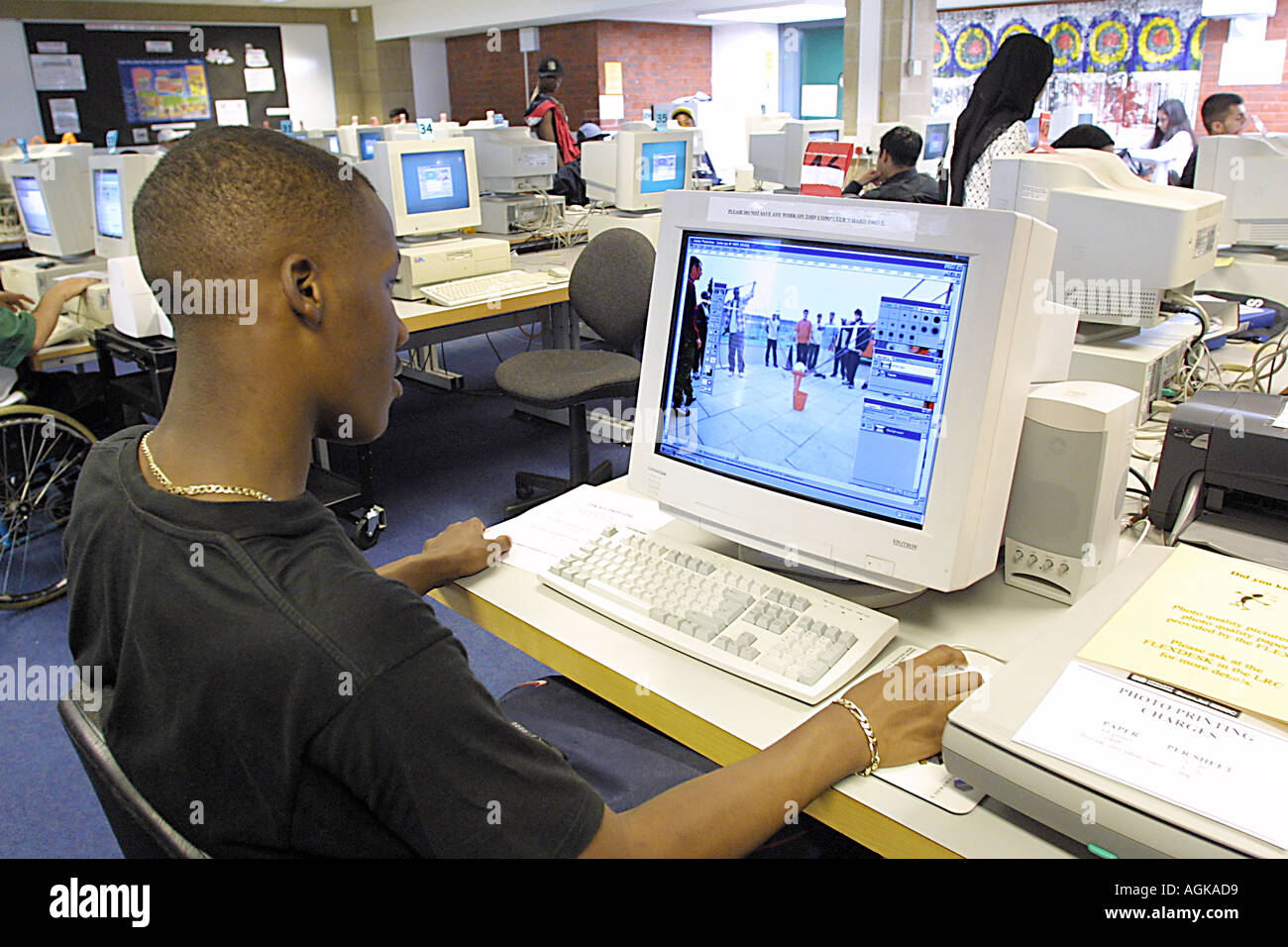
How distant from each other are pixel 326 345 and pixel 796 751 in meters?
0.53

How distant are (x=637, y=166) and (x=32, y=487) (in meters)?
2.59

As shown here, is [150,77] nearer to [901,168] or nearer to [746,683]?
[901,168]

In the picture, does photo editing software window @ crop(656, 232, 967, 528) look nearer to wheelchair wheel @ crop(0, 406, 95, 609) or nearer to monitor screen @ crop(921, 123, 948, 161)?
wheelchair wheel @ crop(0, 406, 95, 609)

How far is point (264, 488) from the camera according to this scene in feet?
2.45

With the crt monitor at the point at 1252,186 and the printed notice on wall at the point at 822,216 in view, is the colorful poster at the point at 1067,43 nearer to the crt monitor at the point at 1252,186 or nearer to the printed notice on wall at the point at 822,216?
the crt monitor at the point at 1252,186

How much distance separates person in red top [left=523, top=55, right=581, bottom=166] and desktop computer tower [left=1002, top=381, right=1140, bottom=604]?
5.02 meters

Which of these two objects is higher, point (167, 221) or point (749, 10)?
point (749, 10)

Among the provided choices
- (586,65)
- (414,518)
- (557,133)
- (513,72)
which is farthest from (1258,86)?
(414,518)

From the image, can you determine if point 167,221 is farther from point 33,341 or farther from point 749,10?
point 749,10

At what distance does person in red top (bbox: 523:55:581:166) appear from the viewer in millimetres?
5637

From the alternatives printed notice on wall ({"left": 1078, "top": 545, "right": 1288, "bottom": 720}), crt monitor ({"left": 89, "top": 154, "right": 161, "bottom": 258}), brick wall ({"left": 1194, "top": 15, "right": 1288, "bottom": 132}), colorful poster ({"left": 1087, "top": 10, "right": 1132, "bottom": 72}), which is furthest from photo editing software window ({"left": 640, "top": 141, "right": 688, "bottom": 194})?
colorful poster ({"left": 1087, "top": 10, "right": 1132, "bottom": 72})
